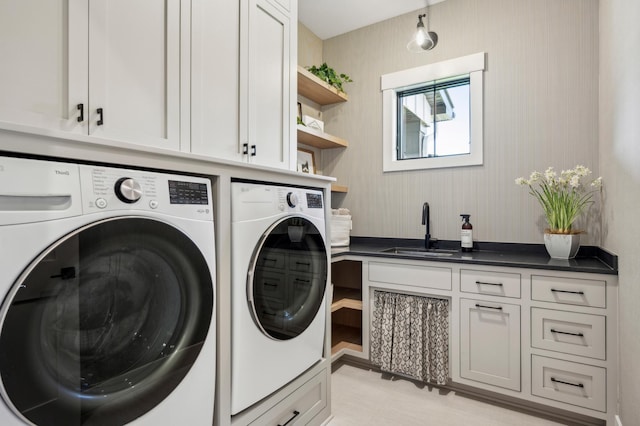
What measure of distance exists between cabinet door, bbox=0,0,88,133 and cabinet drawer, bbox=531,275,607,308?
2.35 meters

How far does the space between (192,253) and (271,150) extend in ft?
3.64

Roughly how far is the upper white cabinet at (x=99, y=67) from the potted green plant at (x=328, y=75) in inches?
60.4

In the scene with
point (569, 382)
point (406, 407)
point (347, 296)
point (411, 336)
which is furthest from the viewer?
point (347, 296)

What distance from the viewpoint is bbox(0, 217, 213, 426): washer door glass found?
74 centimetres

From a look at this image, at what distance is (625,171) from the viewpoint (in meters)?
1.54

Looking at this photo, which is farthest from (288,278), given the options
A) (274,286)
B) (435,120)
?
(435,120)

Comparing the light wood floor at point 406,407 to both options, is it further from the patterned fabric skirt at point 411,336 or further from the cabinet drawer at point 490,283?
the cabinet drawer at point 490,283

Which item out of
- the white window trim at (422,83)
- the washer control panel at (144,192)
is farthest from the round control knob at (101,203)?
the white window trim at (422,83)

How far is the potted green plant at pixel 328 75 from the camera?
116 inches

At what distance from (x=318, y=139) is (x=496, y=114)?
144 cm

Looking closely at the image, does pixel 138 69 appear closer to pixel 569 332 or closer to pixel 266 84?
pixel 266 84

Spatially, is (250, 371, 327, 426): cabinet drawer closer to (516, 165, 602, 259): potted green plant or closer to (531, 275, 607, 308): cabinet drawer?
(531, 275, 607, 308): cabinet drawer

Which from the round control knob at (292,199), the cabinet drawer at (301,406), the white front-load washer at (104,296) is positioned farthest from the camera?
the round control knob at (292,199)

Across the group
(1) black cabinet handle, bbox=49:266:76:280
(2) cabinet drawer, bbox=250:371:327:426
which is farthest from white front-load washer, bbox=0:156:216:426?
(2) cabinet drawer, bbox=250:371:327:426
